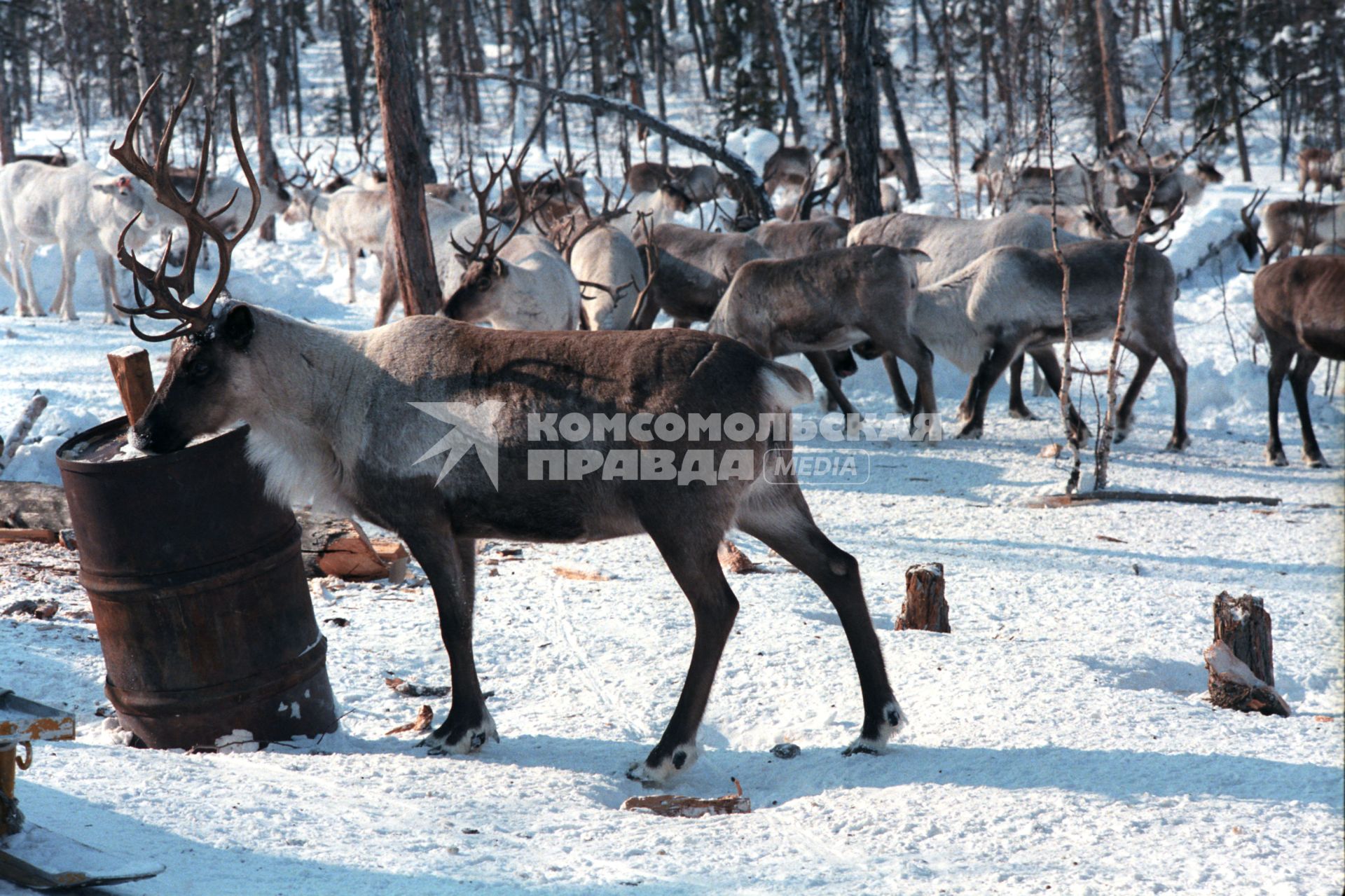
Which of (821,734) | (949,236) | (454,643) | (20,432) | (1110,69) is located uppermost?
(1110,69)

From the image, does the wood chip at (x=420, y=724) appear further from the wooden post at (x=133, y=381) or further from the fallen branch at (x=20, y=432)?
the fallen branch at (x=20, y=432)

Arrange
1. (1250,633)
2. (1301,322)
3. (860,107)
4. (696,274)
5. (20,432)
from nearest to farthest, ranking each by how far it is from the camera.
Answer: (1250,633)
(20,432)
(1301,322)
(696,274)
(860,107)

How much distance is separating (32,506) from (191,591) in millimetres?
2987

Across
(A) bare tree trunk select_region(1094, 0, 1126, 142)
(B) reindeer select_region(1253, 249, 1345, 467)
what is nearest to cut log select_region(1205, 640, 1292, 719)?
(B) reindeer select_region(1253, 249, 1345, 467)

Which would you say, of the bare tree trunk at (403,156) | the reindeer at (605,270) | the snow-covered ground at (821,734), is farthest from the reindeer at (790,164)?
the snow-covered ground at (821,734)

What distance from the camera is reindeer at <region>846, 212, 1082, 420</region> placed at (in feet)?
34.4

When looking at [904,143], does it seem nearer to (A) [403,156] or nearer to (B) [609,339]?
(A) [403,156]


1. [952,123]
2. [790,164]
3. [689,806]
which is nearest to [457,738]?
[689,806]

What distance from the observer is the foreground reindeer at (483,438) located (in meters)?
3.47

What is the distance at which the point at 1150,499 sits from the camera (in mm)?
6824

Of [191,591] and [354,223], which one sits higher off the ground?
[354,223]

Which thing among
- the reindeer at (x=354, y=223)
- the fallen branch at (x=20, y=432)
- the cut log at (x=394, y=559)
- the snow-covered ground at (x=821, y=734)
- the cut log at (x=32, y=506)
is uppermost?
the reindeer at (x=354, y=223)

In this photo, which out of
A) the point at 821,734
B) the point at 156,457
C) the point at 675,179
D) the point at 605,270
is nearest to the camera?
the point at 156,457

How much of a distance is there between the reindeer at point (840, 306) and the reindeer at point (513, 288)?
1.35m
